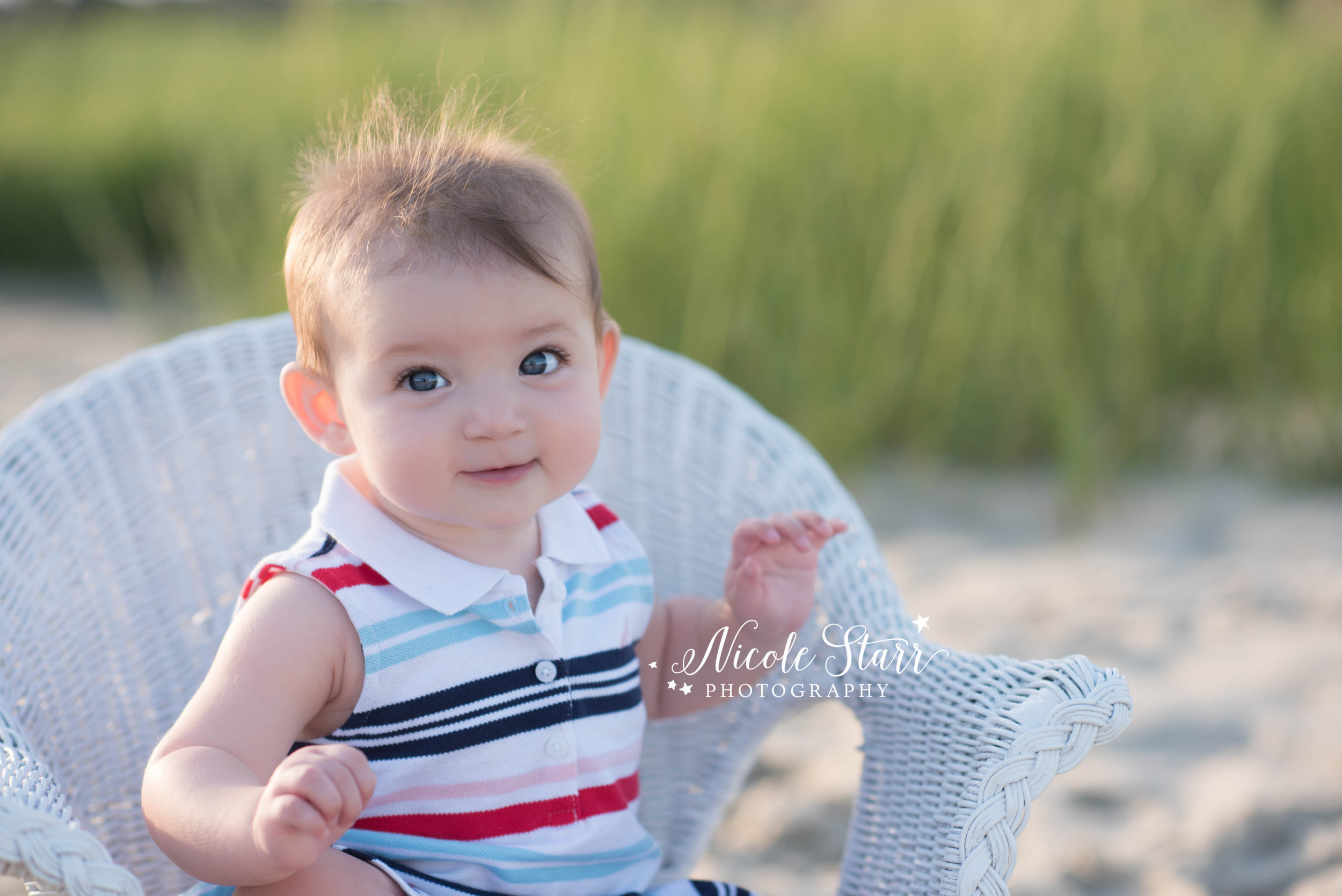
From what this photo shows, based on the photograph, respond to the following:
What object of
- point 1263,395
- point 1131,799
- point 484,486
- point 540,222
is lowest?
point 1131,799

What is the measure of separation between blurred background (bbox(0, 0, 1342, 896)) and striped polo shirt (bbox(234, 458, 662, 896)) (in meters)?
0.80

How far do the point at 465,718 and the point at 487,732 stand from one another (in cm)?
3

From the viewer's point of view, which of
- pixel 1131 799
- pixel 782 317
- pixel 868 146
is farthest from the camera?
pixel 868 146

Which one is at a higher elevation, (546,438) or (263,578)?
(546,438)

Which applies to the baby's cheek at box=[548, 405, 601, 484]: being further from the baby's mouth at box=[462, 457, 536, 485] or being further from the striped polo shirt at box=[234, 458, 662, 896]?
the striped polo shirt at box=[234, 458, 662, 896]

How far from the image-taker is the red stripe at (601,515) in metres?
1.38

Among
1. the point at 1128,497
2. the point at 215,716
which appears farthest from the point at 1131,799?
the point at 215,716

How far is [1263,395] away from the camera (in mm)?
3242

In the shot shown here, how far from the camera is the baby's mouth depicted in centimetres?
110

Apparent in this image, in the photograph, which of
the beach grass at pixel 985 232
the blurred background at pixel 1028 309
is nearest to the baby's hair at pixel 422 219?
the blurred background at pixel 1028 309

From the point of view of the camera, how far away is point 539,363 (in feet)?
3.76

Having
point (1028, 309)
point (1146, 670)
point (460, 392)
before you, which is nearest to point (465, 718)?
point (460, 392)

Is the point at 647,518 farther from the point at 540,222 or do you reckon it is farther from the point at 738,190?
the point at 738,190

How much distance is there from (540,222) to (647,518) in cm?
61
